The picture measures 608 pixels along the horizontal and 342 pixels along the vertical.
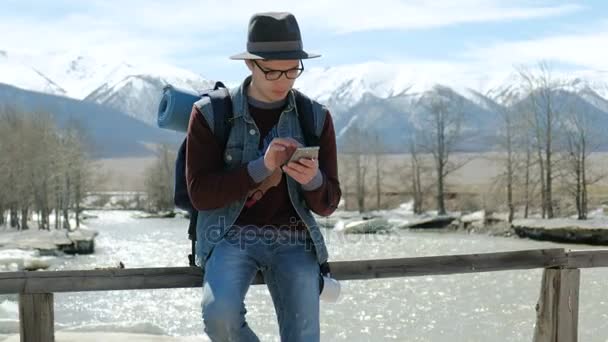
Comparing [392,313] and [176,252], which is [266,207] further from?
[176,252]

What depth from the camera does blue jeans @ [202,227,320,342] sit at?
2.89m

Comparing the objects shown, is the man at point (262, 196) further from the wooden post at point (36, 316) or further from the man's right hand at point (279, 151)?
the wooden post at point (36, 316)

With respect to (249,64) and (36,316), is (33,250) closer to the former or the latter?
(36,316)

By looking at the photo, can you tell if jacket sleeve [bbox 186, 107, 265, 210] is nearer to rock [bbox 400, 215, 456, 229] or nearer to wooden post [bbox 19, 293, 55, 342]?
wooden post [bbox 19, 293, 55, 342]

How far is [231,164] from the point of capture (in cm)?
304

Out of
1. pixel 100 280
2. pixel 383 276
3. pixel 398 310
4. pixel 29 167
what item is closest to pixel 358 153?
pixel 29 167

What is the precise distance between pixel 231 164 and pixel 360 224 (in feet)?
133

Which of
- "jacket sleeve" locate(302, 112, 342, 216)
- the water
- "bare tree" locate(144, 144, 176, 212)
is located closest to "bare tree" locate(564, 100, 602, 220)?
the water

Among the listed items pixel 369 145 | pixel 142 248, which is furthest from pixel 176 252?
pixel 369 145

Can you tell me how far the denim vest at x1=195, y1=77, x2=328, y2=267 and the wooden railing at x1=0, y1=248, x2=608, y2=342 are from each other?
0.27 meters

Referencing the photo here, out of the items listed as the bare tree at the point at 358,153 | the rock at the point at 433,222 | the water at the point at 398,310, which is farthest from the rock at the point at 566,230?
the bare tree at the point at 358,153

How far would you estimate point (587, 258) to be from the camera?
4.02 metres

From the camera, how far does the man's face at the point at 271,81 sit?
2.97 m

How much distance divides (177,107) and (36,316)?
97 centimetres
